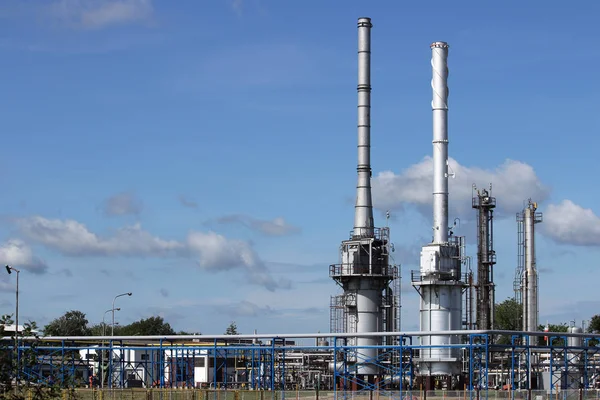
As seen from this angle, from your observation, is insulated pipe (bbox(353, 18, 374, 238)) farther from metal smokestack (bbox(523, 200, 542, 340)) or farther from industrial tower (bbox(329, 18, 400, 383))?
metal smokestack (bbox(523, 200, 542, 340))

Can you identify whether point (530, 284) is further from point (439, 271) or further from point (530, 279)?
point (439, 271)

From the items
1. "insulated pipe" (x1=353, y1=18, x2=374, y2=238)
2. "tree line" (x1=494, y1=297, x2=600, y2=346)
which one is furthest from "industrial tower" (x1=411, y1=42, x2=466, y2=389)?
"tree line" (x1=494, y1=297, x2=600, y2=346)

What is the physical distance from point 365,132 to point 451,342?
20.2m

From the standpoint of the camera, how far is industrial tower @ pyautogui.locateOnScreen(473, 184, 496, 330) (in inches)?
4112

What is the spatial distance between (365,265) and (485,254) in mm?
23326

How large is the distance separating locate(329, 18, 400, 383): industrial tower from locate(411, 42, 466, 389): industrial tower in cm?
606

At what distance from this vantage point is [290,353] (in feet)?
377

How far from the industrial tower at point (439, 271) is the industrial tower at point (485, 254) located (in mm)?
23682

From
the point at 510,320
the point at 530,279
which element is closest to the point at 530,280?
the point at 530,279

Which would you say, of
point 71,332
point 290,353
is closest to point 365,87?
point 290,353

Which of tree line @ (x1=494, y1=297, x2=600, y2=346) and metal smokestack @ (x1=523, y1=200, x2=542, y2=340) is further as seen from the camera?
tree line @ (x1=494, y1=297, x2=600, y2=346)

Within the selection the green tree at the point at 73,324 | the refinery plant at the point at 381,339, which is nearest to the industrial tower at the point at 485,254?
the refinery plant at the point at 381,339

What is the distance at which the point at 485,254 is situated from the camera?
105 metres

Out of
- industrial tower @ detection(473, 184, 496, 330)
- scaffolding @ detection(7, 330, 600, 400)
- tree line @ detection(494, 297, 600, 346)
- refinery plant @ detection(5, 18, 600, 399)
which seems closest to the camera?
scaffolding @ detection(7, 330, 600, 400)
